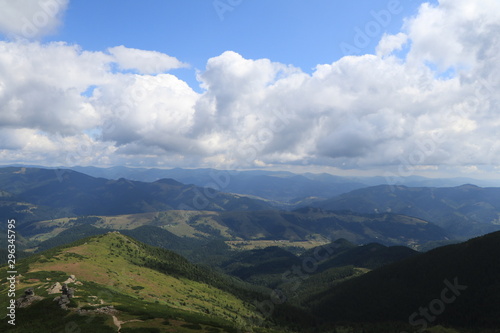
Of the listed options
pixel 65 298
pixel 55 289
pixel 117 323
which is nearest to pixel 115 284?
pixel 55 289

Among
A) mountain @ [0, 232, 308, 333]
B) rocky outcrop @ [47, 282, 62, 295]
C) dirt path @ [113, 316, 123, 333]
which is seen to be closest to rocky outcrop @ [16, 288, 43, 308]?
mountain @ [0, 232, 308, 333]

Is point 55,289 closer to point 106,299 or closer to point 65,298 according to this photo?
point 65,298

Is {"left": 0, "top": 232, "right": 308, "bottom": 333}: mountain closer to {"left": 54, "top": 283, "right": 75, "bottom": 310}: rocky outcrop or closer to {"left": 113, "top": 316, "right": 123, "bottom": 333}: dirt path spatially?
{"left": 113, "top": 316, "right": 123, "bottom": 333}: dirt path

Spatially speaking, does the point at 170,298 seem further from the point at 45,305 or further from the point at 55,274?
the point at 45,305

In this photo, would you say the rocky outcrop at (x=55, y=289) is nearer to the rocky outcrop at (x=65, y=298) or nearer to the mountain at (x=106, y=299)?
the mountain at (x=106, y=299)

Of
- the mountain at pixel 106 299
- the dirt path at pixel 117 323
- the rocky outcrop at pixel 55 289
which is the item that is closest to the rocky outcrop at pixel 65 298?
the mountain at pixel 106 299

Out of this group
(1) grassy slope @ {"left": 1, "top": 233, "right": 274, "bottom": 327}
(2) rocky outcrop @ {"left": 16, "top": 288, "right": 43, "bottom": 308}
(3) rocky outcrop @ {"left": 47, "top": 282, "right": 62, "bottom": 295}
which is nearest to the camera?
(2) rocky outcrop @ {"left": 16, "top": 288, "right": 43, "bottom": 308}

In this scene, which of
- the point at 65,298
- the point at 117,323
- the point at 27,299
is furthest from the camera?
the point at 65,298

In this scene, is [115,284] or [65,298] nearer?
[65,298]

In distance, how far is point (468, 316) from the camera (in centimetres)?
18875

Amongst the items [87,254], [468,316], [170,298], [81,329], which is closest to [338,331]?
[468,316]

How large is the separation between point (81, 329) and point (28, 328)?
1161 centimetres

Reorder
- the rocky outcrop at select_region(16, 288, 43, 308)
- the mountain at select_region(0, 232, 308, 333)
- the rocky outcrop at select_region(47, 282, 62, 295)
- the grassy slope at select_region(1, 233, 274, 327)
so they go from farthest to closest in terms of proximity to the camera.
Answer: the grassy slope at select_region(1, 233, 274, 327) → the rocky outcrop at select_region(47, 282, 62, 295) → the rocky outcrop at select_region(16, 288, 43, 308) → the mountain at select_region(0, 232, 308, 333)

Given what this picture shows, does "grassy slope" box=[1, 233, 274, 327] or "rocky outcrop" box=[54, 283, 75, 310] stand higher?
"rocky outcrop" box=[54, 283, 75, 310]
